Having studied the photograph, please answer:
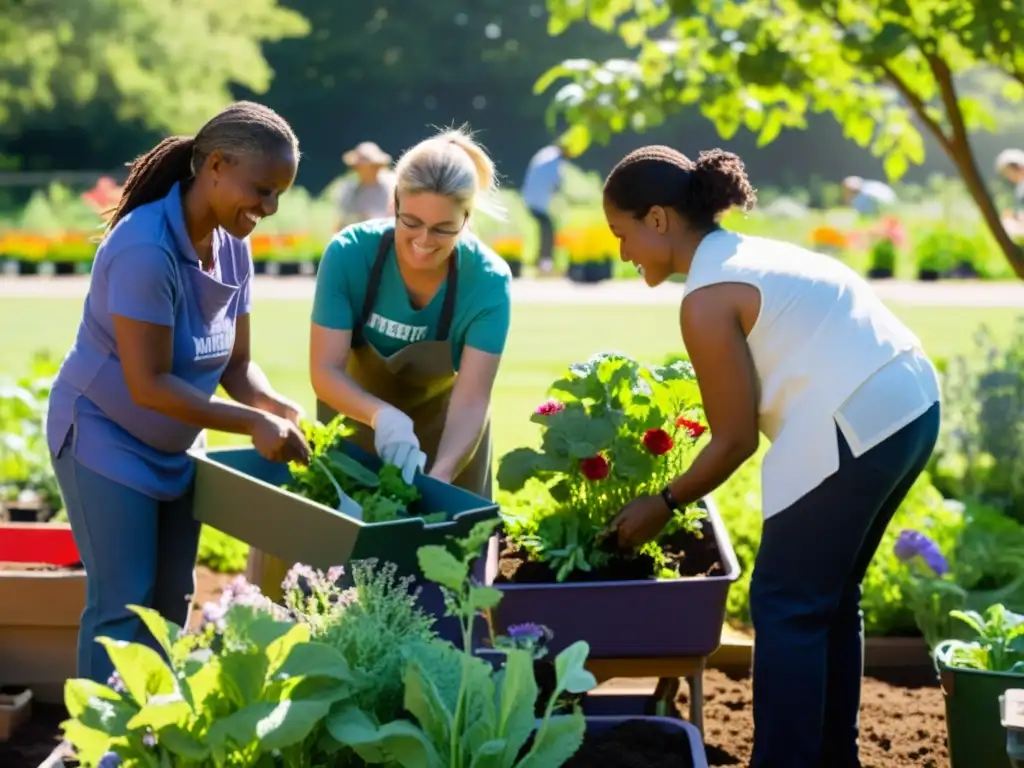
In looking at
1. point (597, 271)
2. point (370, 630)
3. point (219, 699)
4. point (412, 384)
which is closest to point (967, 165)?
point (412, 384)

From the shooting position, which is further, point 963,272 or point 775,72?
point 963,272

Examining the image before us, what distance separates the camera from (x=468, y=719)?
1.84 m

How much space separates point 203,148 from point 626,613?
117 centimetres

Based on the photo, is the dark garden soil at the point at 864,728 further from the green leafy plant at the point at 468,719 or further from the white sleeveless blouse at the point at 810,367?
the green leafy plant at the point at 468,719

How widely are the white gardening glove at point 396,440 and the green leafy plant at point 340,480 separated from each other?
0.63ft

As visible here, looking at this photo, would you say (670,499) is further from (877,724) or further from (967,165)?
(967,165)

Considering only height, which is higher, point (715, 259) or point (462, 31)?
point (462, 31)

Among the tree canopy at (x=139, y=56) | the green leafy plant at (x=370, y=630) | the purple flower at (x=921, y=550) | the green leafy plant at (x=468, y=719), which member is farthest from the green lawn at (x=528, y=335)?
the tree canopy at (x=139, y=56)

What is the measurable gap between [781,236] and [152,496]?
16.3 m

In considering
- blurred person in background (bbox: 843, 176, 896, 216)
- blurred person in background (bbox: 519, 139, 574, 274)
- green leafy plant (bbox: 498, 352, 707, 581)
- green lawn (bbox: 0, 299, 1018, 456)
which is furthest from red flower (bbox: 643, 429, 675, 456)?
blurred person in background (bbox: 843, 176, 896, 216)

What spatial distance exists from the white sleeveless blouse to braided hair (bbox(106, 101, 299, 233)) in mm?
825

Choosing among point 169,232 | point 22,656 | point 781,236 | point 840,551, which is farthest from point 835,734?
point 781,236

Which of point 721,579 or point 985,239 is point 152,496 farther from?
point 985,239

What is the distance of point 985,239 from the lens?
16.4 metres
